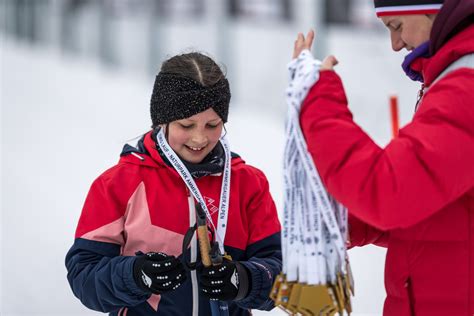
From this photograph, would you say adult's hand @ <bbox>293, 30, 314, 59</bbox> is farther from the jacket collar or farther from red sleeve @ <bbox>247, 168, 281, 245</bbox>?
red sleeve @ <bbox>247, 168, 281, 245</bbox>

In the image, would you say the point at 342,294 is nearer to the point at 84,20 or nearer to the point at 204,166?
the point at 204,166

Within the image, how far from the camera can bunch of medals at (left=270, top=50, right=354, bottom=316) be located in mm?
2141

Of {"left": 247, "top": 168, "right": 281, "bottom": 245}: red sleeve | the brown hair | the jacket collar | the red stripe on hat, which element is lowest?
{"left": 247, "top": 168, "right": 281, "bottom": 245}: red sleeve

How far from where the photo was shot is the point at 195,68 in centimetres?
269

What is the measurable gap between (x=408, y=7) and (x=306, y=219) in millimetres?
570

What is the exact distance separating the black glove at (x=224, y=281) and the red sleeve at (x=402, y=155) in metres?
0.55

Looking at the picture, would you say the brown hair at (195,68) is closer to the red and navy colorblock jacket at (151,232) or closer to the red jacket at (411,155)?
the red and navy colorblock jacket at (151,232)

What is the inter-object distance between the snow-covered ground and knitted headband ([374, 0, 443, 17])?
1076 mm

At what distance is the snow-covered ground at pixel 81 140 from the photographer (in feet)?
15.8

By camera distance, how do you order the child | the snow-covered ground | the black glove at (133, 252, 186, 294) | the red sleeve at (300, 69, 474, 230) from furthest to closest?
1. the snow-covered ground
2. the child
3. the black glove at (133, 252, 186, 294)
4. the red sleeve at (300, 69, 474, 230)

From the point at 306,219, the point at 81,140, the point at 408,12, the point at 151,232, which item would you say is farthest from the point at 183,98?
the point at 81,140

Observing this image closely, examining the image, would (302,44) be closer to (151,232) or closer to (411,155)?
(411,155)

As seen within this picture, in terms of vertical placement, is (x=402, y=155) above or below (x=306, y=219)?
above

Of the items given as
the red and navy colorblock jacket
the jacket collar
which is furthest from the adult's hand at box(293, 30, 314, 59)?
the red and navy colorblock jacket
